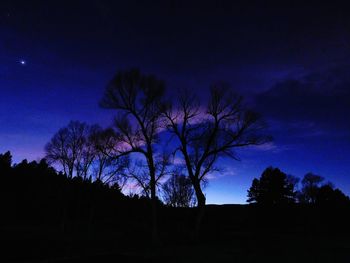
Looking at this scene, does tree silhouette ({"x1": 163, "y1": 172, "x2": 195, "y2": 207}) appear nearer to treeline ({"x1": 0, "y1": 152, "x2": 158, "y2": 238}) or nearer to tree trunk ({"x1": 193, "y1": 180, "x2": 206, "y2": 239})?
treeline ({"x1": 0, "y1": 152, "x2": 158, "y2": 238})

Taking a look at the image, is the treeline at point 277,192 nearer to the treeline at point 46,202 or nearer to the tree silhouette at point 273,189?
the tree silhouette at point 273,189

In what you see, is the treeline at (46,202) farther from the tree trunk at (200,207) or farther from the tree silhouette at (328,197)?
the tree trunk at (200,207)

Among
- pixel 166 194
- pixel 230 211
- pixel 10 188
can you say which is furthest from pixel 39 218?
pixel 230 211

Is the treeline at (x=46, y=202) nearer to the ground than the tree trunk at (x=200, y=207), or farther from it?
farther from it

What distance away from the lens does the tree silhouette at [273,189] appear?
50.0 meters

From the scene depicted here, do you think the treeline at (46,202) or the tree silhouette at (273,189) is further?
the treeline at (46,202)

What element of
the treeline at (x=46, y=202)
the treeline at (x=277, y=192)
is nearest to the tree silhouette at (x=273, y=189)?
the treeline at (x=277, y=192)

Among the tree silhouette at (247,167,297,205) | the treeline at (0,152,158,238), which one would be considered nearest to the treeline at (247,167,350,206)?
the tree silhouette at (247,167,297,205)

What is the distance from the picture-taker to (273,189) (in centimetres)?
5025

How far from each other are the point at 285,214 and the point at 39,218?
51.8 meters

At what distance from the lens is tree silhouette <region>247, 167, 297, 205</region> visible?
164 feet

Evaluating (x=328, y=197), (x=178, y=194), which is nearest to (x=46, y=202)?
(x=178, y=194)

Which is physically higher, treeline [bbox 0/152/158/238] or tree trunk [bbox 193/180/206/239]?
treeline [bbox 0/152/158/238]

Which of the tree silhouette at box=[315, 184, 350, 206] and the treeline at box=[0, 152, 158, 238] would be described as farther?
the treeline at box=[0, 152, 158, 238]
